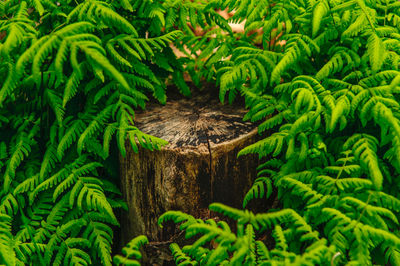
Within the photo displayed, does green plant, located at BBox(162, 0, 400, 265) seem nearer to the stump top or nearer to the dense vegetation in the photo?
the dense vegetation

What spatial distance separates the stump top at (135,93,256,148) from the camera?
2.40m

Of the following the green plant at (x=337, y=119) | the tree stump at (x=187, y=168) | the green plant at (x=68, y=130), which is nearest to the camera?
the green plant at (x=337, y=119)

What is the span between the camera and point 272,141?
2150mm

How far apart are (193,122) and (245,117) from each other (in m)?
0.37

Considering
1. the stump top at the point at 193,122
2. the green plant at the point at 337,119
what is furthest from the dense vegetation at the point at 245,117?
the stump top at the point at 193,122

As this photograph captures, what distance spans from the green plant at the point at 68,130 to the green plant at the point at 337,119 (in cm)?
58

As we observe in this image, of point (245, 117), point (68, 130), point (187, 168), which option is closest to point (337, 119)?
point (245, 117)

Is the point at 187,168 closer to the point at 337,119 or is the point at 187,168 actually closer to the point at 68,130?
the point at 68,130

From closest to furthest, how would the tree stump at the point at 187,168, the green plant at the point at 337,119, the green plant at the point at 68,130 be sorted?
1. the green plant at the point at 337,119
2. the green plant at the point at 68,130
3. the tree stump at the point at 187,168

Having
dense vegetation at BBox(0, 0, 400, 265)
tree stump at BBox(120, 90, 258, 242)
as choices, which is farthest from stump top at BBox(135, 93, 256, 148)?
dense vegetation at BBox(0, 0, 400, 265)

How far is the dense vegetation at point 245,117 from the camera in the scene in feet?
6.13

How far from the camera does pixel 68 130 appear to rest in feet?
7.73

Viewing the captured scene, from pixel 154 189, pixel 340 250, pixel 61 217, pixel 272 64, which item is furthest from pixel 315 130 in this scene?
pixel 61 217

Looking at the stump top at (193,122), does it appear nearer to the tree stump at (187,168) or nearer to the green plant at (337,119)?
the tree stump at (187,168)
